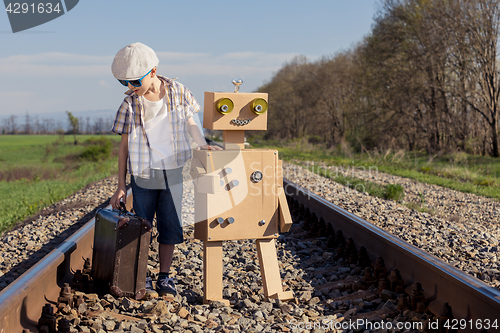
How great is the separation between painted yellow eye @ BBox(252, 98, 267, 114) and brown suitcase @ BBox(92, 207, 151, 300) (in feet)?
3.72

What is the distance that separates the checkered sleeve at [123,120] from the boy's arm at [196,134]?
1.38 ft

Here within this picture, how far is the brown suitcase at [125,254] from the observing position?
3119 mm

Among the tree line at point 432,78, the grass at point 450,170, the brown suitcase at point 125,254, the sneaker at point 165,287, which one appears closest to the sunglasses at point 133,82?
the brown suitcase at point 125,254

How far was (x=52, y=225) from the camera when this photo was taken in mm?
5926

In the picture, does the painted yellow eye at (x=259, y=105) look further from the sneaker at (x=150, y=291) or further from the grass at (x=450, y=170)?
the grass at (x=450, y=170)

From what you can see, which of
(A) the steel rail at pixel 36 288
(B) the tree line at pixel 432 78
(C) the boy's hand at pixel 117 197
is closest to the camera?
(A) the steel rail at pixel 36 288

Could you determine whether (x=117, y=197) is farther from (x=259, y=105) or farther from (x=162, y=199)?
(x=259, y=105)

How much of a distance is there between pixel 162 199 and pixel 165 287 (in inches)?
26.1

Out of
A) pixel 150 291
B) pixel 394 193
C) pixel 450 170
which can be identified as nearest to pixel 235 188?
pixel 150 291

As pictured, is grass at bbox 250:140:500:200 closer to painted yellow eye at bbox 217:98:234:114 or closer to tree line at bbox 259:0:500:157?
tree line at bbox 259:0:500:157

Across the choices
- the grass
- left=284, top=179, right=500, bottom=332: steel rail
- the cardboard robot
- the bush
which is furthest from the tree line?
the cardboard robot

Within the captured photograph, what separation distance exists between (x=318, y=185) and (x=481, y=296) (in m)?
6.81

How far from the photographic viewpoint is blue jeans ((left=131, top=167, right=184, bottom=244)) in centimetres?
321

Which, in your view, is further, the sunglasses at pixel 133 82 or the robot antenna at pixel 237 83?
the robot antenna at pixel 237 83
